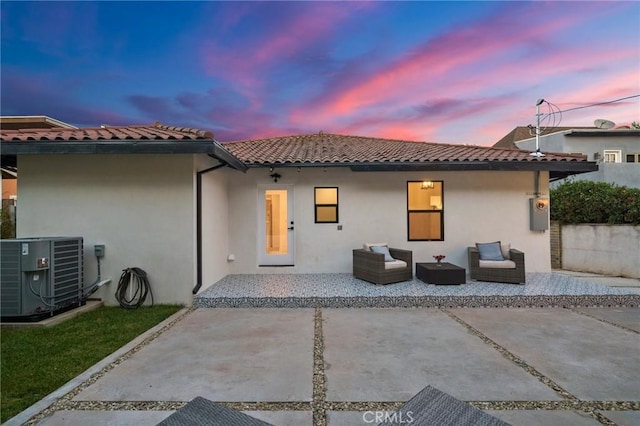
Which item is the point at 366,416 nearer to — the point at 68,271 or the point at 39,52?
the point at 68,271

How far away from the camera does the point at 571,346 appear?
4.26m

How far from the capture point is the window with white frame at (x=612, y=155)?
15.8 m

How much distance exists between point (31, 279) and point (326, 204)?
6110mm

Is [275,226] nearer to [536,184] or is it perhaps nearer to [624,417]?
[536,184]

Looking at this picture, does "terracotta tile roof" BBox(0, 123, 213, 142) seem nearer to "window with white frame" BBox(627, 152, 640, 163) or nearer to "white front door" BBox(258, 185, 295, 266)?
"white front door" BBox(258, 185, 295, 266)

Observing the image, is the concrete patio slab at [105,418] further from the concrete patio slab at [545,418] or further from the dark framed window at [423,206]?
the dark framed window at [423,206]

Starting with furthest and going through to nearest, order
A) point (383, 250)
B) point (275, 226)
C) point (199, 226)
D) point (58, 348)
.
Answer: point (275, 226)
point (383, 250)
point (199, 226)
point (58, 348)

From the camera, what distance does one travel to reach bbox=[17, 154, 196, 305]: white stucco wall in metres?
6.29

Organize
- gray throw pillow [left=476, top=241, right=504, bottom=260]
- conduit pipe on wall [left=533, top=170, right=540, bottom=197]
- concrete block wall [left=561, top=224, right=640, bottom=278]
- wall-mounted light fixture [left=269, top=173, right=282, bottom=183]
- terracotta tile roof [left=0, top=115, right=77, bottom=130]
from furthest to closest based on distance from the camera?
1. terracotta tile roof [left=0, top=115, right=77, bottom=130]
2. concrete block wall [left=561, top=224, right=640, bottom=278]
3. wall-mounted light fixture [left=269, top=173, right=282, bottom=183]
4. conduit pipe on wall [left=533, top=170, right=540, bottom=197]
5. gray throw pillow [left=476, top=241, right=504, bottom=260]

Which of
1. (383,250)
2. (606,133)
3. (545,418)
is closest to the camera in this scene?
(545,418)

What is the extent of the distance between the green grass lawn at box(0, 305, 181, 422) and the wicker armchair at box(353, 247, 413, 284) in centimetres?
411

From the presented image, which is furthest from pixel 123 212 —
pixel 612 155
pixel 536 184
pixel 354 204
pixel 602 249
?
pixel 612 155

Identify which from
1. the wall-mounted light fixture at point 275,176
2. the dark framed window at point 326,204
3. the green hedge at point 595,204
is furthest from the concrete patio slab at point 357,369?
the green hedge at point 595,204

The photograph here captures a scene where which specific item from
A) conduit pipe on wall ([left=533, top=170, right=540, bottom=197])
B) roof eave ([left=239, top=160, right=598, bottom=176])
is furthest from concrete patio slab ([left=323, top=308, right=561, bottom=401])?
conduit pipe on wall ([left=533, top=170, right=540, bottom=197])
